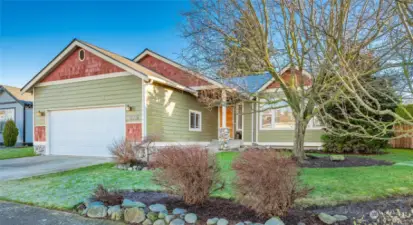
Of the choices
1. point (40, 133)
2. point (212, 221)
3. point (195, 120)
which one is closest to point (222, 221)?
point (212, 221)

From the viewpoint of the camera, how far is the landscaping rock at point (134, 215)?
405cm

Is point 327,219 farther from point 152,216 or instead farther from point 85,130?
point 85,130

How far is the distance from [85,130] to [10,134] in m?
10.4

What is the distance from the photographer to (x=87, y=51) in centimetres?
1213

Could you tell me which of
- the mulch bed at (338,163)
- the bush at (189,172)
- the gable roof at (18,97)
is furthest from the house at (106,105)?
the gable roof at (18,97)

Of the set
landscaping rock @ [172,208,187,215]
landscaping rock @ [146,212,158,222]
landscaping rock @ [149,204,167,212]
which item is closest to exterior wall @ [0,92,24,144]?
landscaping rock @ [149,204,167,212]

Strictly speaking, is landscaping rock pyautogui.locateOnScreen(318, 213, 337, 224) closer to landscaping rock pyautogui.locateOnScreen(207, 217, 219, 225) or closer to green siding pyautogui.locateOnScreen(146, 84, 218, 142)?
landscaping rock pyautogui.locateOnScreen(207, 217, 219, 225)

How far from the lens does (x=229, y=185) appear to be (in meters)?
5.28

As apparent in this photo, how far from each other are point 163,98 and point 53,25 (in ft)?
24.4

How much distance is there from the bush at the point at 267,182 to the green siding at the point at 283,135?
423 inches

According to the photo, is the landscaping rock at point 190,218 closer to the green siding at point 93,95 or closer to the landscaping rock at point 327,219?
the landscaping rock at point 327,219

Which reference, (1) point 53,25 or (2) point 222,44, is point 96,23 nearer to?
(1) point 53,25

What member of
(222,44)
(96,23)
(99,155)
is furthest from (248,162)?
(96,23)

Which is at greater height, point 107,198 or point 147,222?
point 107,198
